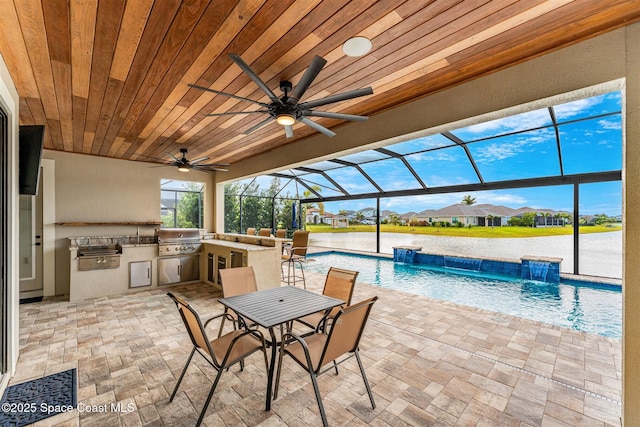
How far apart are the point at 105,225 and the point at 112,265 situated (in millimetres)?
1246

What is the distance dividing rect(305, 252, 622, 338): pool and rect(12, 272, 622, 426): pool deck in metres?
0.76

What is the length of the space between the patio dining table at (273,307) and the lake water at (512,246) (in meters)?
6.17

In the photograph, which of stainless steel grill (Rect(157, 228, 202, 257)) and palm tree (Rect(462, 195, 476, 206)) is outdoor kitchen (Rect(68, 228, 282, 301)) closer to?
stainless steel grill (Rect(157, 228, 202, 257))

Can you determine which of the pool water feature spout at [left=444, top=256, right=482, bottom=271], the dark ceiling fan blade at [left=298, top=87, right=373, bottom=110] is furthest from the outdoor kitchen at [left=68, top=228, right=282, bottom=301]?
the pool water feature spout at [left=444, top=256, right=482, bottom=271]

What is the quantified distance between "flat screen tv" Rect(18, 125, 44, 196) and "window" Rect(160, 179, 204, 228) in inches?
178

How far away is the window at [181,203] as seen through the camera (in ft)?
26.7

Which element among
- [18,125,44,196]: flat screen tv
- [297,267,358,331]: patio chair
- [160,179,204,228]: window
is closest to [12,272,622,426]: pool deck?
[297,267,358,331]: patio chair

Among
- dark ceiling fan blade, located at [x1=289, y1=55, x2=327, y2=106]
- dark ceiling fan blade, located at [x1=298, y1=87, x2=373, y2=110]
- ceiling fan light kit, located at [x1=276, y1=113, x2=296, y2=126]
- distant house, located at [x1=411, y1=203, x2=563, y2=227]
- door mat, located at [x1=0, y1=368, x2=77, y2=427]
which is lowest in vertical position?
door mat, located at [x1=0, y1=368, x2=77, y2=427]

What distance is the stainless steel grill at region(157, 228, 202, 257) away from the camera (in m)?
5.44

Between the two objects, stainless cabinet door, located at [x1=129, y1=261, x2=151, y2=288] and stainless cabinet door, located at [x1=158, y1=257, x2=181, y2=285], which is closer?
stainless cabinet door, located at [x1=129, y1=261, x2=151, y2=288]

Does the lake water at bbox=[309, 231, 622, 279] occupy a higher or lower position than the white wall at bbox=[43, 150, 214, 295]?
lower

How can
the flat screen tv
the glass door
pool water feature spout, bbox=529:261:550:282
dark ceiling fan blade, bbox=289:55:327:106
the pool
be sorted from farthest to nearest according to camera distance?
pool water feature spout, bbox=529:261:550:282 < the pool < the flat screen tv < the glass door < dark ceiling fan blade, bbox=289:55:327:106

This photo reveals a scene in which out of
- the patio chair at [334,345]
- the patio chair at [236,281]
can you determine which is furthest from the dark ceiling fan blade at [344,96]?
the patio chair at [236,281]

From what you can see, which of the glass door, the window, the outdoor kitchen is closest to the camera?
the glass door
